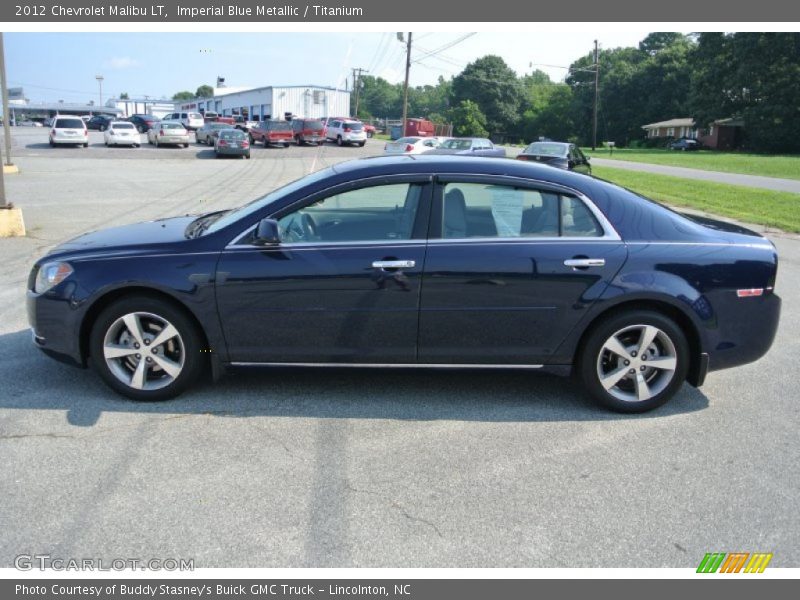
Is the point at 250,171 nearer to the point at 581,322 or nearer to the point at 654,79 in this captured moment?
the point at 581,322

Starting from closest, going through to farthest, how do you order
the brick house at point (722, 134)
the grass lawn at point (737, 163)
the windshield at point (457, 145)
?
1. the windshield at point (457, 145)
2. the grass lawn at point (737, 163)
3. the brick house at point (722, 134)

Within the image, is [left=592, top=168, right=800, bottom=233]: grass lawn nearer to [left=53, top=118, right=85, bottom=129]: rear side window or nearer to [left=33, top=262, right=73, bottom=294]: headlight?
[left=33, top=262, right=73, bottom=294]: headlight

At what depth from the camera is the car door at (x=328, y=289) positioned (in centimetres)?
448

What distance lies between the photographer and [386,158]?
5.15 meters

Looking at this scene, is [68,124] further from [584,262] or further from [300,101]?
[584,262]

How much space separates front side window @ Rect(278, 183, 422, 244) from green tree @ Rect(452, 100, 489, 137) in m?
85.3

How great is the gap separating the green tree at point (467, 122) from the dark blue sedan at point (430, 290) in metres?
85.3

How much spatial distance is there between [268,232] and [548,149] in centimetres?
1831

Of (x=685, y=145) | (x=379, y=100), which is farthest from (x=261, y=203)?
(x=379, y=100)

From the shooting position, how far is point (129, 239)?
4934 millimetres

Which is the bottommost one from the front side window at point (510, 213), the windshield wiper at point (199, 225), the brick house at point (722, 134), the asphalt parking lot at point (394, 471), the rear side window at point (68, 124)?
the asphalt parking lot at point (394, 471)

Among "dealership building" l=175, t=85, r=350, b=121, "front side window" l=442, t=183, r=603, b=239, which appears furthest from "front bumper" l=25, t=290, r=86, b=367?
"dealership building" l=175, t=85, r=350, b=121

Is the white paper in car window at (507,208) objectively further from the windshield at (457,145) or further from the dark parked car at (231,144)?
the dark parked car at (231,144)

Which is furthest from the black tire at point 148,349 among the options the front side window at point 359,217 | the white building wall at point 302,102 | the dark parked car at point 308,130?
the white building wall at point 302,102
